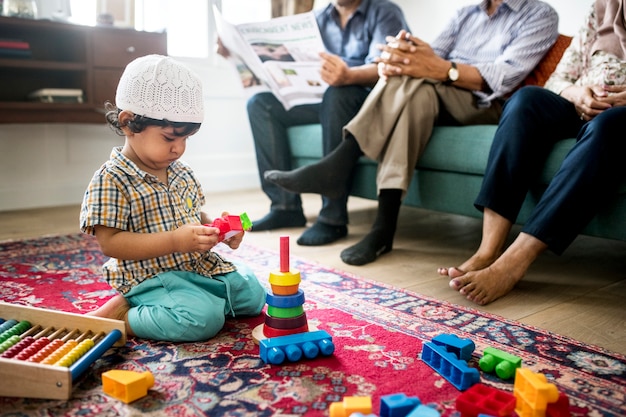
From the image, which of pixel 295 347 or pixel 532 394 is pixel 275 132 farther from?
pixel 532 394

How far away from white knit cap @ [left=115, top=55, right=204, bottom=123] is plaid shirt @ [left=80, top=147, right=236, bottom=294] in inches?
4.4

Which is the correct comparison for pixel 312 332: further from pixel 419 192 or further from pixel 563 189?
pixel 419 192

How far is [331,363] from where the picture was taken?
3.19 feet

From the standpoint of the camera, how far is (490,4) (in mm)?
1958

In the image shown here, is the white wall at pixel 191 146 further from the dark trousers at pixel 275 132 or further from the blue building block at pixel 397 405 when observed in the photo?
the blue building block at pixel 397 405

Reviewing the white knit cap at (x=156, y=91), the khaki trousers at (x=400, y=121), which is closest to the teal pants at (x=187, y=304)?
the white knit cap at (x=156, y=91)

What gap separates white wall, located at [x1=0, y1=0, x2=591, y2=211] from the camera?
2.52 metres

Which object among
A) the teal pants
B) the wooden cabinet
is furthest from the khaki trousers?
the wooden cabinet

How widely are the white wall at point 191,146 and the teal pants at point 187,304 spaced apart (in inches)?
68.7

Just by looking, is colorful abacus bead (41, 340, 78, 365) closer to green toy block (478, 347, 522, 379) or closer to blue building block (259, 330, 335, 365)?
blue building block (259, 330, 335, 365)

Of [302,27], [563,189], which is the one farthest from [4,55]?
[563,189]

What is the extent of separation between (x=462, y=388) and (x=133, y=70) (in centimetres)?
79

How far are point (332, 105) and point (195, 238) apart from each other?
3.23 feet

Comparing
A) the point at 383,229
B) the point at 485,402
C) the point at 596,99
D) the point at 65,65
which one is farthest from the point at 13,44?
the point at 485,402
